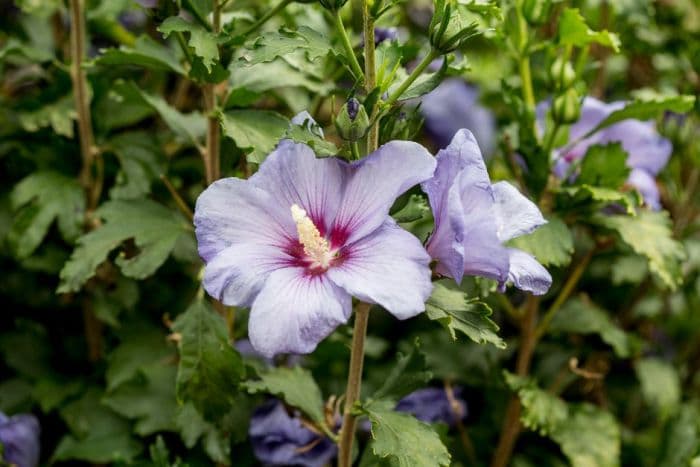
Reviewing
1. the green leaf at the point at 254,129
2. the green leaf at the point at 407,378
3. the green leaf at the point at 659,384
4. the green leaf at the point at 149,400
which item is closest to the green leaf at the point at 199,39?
the green leaf at the point at 254,129

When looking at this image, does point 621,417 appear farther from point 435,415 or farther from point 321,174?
point 321,174

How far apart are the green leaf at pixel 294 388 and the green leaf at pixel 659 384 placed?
693 mm

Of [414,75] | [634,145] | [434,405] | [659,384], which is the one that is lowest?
[659,384]

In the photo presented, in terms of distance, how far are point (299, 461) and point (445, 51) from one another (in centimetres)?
62

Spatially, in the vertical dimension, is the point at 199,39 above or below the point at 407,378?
above

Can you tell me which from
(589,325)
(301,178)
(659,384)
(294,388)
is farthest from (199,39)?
(659,384)

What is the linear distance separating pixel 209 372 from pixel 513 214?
0.42m

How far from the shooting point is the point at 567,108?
3.64 ft

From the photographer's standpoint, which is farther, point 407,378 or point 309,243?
point 407,378

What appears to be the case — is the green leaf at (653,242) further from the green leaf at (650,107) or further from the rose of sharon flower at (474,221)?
the rose of sharon flower at (474,221)

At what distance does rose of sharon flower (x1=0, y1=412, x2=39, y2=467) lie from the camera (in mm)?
1162

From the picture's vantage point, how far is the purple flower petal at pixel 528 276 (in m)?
0.81

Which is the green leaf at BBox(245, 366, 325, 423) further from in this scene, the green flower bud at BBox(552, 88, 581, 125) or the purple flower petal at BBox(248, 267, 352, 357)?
the green flower bud at BBox(552, 88, 581, 125)

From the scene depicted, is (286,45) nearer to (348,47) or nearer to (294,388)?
(348,47)
